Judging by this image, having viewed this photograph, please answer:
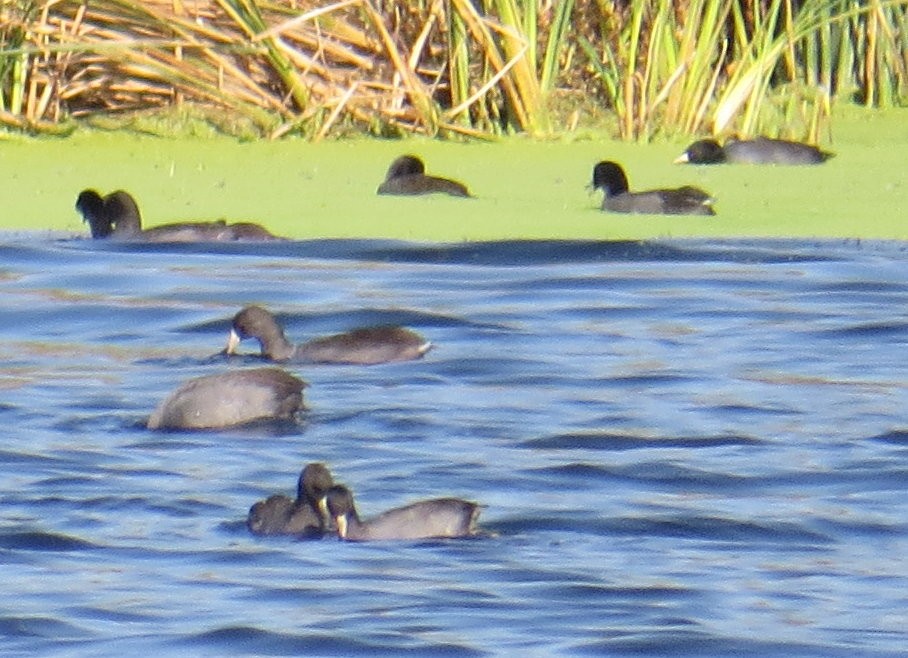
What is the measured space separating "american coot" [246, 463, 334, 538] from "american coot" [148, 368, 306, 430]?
128cm

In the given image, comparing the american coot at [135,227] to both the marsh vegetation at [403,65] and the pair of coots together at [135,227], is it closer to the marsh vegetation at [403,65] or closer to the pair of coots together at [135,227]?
the pair of coots together at [135,227]

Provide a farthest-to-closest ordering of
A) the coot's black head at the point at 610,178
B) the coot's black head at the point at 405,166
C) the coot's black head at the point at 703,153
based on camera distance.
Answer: the coot's black head at the point at 703,153, the coot's black head at the point at 405,166, the coot's black head at the point at 610,178

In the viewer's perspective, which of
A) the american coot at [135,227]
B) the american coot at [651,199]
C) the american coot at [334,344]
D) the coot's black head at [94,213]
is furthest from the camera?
the american coot at [651,199]

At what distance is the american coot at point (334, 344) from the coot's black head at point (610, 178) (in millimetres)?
3171

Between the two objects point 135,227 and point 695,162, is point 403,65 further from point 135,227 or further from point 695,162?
point 135,227

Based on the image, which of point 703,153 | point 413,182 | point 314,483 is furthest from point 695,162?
point 314,483

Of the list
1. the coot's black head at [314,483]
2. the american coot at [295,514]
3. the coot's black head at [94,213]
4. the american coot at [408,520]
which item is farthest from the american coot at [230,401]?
the coot's black head at [94,213]

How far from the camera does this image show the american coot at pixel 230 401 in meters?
7.68

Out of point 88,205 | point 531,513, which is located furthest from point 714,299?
point 531,513

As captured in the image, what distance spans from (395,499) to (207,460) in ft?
2.37

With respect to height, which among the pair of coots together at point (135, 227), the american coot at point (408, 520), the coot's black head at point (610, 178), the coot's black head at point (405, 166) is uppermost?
the coot's black head at point (405, 166)

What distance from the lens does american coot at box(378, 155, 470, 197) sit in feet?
39.9

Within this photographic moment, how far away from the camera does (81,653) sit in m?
5.17

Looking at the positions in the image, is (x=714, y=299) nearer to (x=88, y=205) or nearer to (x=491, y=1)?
(x=88, y=205)
